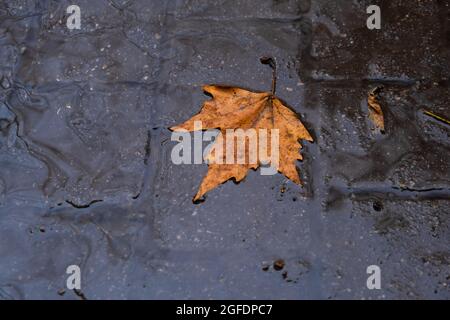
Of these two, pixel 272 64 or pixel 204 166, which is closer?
pixel 204 166

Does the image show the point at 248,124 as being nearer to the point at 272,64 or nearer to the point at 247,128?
the point at 247,128

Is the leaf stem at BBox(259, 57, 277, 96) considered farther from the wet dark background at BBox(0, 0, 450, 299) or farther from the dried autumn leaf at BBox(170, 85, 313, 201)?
the dried autumn leaf at BBox(170, 85, 313, 201)

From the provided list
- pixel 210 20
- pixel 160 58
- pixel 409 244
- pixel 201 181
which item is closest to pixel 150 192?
pixel 201 181


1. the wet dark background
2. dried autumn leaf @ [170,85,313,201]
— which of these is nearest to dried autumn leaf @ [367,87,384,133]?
the wet dark background

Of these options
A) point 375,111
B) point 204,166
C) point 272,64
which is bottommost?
point 204,166

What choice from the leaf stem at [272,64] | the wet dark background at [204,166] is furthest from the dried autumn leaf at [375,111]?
the leaf stem at [272,64]

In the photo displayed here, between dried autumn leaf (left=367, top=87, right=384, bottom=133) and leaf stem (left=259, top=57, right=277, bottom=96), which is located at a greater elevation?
leaf stem (left=259, top=57, right=277, bottom=96)

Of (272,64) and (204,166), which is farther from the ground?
(272,64)

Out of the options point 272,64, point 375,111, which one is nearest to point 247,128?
point 272,64
